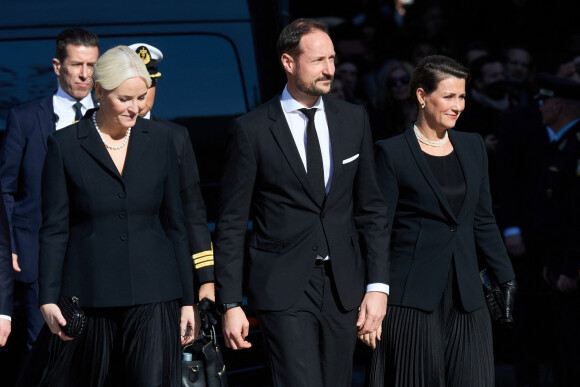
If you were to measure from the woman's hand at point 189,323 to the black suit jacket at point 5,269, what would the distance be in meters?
0.75

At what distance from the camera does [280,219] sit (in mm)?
4918

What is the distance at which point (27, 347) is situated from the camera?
621 cm

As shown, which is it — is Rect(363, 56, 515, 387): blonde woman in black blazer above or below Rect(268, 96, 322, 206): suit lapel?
below

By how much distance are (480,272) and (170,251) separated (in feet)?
5.26

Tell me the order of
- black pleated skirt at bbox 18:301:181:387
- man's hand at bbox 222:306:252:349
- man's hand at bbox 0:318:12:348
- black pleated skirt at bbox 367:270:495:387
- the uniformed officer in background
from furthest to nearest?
the uniformed officer in background, black pleated skirt at bbox 367:270:495:387, man's hand at bbox 222:306:252:349, black pleated skirt at bbox 18:301:181:387, man's hand at bbox 0:318:12:348

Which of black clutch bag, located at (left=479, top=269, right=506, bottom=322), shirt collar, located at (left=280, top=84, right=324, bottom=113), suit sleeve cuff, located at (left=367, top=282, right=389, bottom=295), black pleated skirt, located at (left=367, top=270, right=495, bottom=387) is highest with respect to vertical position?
shirt collar, located at (left=280, top=84, right=324, bottom=113)

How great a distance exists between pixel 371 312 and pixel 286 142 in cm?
82

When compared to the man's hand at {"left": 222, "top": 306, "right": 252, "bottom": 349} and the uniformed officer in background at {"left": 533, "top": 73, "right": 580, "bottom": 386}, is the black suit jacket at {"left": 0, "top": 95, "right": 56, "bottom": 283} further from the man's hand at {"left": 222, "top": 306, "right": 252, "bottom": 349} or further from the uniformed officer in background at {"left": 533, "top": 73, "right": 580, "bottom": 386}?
the uniformed officer in background at {"left": 533, "top": 73, "right": 580, "bottom": 386}

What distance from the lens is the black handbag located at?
5.06 m

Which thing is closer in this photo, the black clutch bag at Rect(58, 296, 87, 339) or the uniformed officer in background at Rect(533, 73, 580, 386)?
the black clutch bag at Rect(58, 296, 87, 339)

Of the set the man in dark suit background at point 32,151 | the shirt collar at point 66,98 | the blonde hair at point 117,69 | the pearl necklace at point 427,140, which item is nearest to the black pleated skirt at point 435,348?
the pearl necklace at point 427,140

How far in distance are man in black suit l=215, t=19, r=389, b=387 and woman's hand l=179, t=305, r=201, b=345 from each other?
17 centimetres

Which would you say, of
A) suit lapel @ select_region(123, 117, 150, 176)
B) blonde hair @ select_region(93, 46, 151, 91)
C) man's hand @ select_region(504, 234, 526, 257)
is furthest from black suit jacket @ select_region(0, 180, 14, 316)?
man's hand @ select_region(504, 234, 526, 257)

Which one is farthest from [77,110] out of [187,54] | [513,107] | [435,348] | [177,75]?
[513,107]
